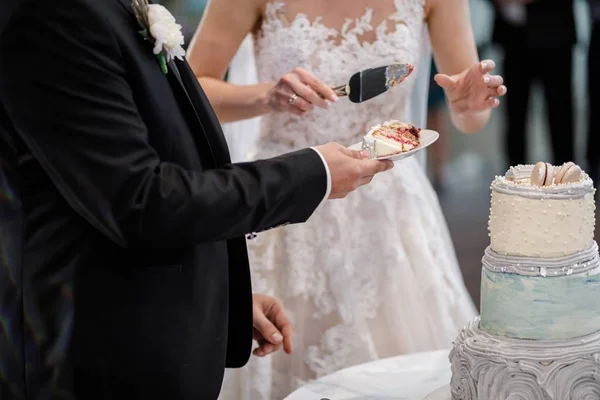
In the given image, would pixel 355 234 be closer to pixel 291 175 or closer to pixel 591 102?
pixel 291 175

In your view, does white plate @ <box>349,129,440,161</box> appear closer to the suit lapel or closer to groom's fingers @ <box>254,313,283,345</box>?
the suit lapel

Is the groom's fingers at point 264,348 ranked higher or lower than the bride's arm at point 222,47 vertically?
lower

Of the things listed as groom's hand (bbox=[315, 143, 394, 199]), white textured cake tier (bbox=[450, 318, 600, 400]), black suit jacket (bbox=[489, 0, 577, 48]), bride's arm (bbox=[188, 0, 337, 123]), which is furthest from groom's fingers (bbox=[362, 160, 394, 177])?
black suit jacket (bbox=[489, 0, 577, 48])

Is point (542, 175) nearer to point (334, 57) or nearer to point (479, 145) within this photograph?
point (334, 57)

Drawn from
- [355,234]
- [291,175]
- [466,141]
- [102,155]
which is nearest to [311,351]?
[355,234]

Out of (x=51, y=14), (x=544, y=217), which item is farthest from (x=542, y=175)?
(x=51, y=14)

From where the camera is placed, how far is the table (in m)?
2.21

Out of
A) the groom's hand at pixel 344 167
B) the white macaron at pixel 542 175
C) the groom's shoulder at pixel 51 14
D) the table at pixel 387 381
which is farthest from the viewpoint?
the table at pixel 387 381

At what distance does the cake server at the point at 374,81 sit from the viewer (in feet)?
8.11

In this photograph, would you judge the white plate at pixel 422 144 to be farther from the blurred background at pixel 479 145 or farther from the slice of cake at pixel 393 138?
the blurred background at pixel 479 145

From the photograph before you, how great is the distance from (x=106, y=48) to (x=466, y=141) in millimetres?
7997

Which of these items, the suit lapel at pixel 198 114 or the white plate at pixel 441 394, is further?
the white plate at pixel 441 394

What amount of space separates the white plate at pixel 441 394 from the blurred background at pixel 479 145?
3230 mm

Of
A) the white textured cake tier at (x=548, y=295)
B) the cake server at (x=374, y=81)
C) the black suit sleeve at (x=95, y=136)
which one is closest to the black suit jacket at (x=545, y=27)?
the cake server at (x=374, y=81)
